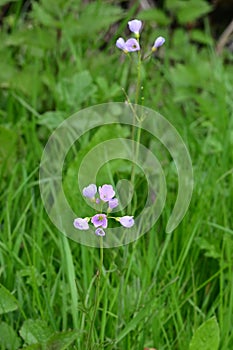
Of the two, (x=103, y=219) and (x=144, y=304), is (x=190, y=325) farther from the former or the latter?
(x=103, y=219)

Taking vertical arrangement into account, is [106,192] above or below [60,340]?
above

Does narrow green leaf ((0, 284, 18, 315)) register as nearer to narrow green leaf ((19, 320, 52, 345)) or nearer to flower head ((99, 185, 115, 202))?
narrow green leaf ((19, 320, 52, 345))

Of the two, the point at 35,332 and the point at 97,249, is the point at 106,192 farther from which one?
the point at 97,249

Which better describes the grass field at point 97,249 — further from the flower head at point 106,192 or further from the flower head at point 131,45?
the flower head at point 131,45

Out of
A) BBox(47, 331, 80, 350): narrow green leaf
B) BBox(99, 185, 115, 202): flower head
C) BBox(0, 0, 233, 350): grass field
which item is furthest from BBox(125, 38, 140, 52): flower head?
BBox(47, 331, 80, 350): narrow green leaf

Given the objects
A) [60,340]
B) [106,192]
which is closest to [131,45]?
[106,192]

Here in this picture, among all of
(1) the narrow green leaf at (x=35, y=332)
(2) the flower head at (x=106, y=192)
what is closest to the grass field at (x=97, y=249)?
(1) the narrow green leaf at (x=35, y=332)

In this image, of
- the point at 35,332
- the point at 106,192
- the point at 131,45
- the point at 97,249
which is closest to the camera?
the point at 106,192
